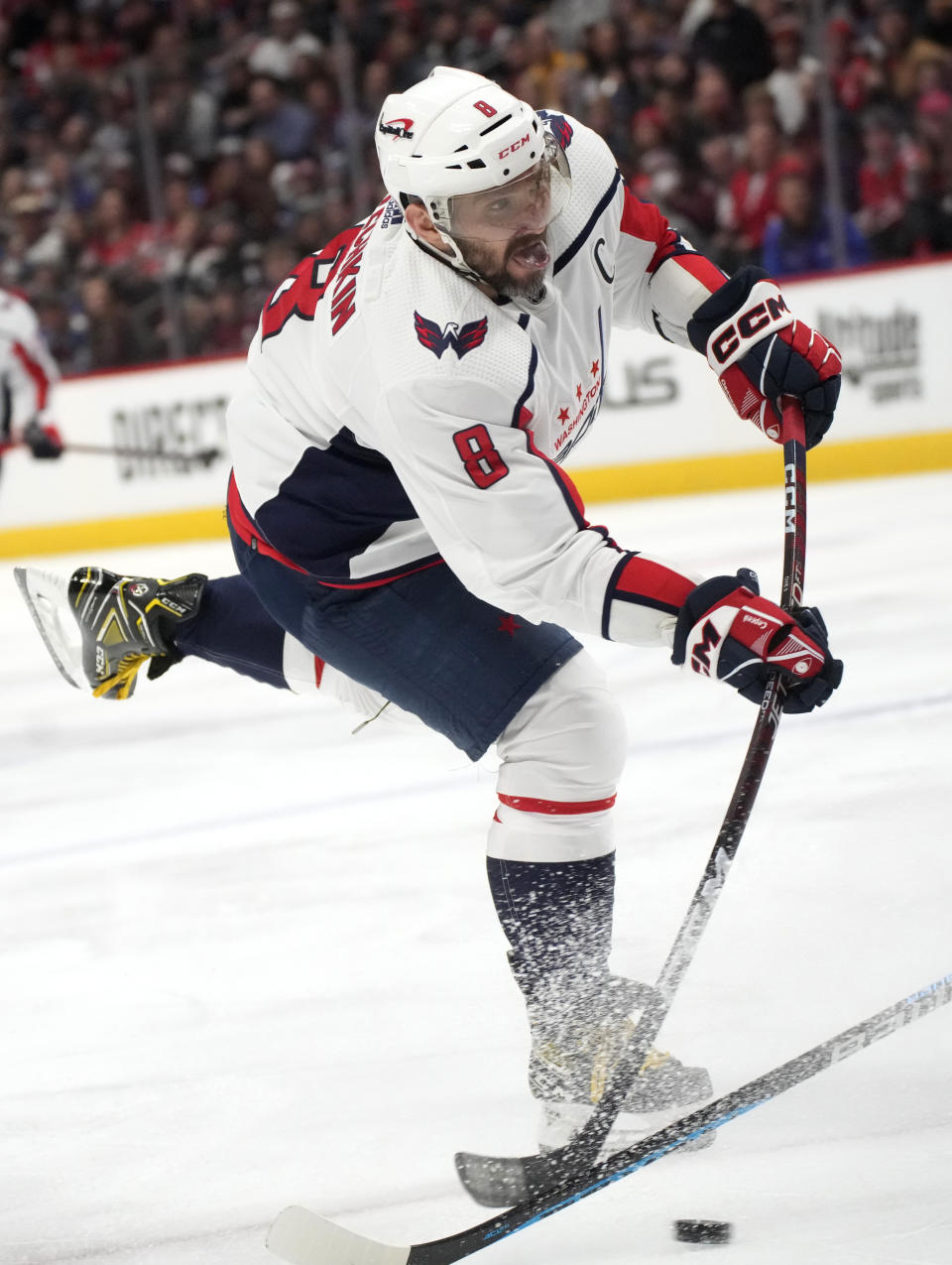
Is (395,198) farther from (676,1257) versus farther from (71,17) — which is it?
(71,17)

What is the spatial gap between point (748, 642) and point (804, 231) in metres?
5.50

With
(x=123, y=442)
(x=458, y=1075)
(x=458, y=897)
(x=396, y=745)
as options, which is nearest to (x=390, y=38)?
(x=123, y=442)

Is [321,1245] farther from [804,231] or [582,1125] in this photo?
[804,231]

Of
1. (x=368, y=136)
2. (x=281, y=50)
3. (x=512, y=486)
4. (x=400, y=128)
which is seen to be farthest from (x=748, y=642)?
(x=281, y=50)

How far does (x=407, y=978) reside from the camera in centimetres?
206

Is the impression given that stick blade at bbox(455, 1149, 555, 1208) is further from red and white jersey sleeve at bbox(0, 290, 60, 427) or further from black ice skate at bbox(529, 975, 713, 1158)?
red and white jersey sleeve at bbox(0, 290, 60, 427)

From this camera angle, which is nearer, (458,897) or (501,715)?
(501,715)

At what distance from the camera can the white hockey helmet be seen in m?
1.51

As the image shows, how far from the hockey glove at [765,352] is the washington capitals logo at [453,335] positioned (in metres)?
0.52

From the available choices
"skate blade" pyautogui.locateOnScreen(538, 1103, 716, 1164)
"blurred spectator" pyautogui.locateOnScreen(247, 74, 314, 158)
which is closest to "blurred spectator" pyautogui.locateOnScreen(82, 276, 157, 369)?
"blurred spectator" pyautogui.locateOnScreen(247, 74, 314, 158)

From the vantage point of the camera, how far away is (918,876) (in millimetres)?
2137

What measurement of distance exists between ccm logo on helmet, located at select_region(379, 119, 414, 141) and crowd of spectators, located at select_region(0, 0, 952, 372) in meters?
5.27

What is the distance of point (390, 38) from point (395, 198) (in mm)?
6134

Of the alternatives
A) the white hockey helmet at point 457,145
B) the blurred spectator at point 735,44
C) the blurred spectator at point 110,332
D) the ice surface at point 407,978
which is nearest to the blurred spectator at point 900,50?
the blurred spectator at point 735,44
